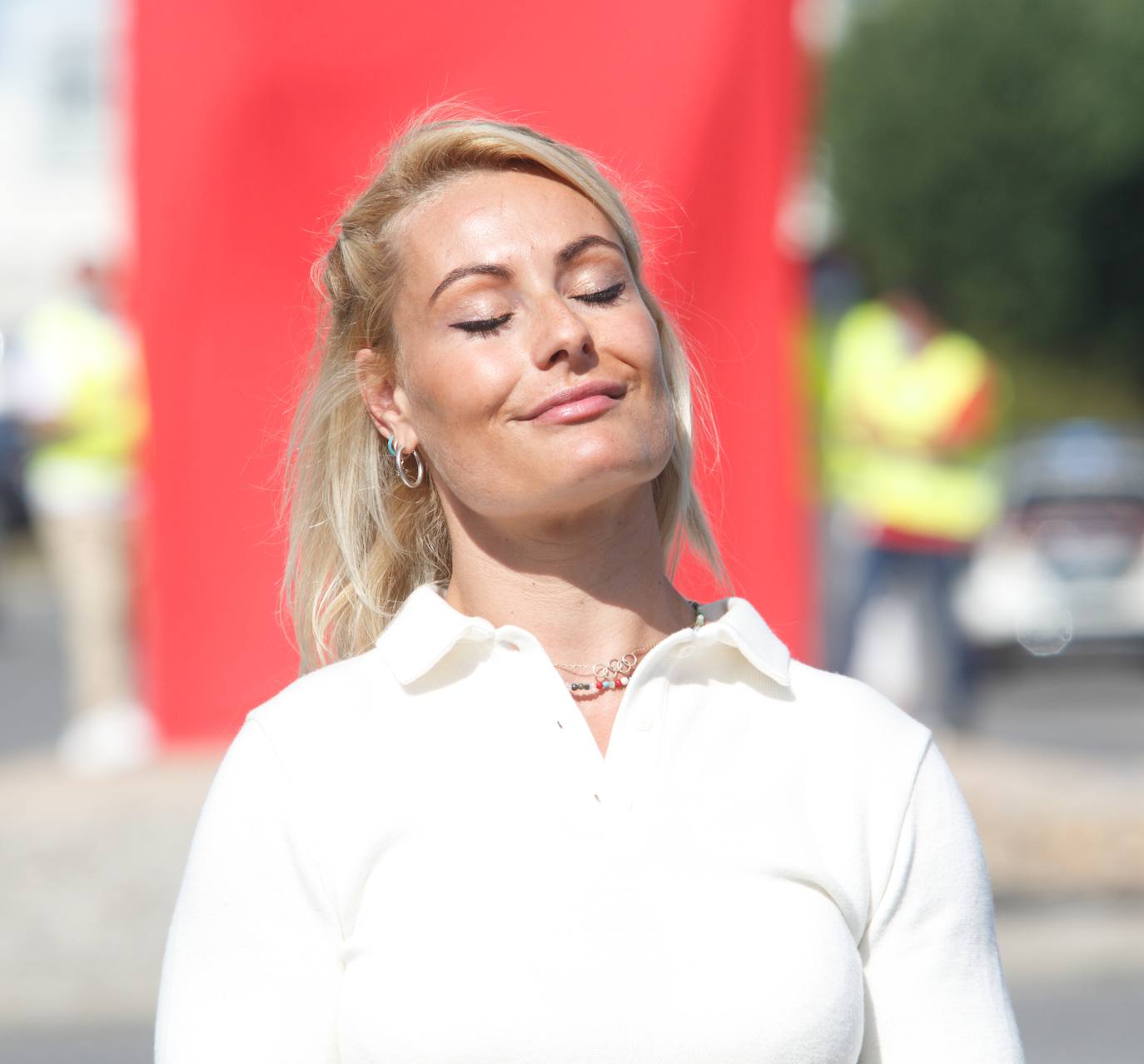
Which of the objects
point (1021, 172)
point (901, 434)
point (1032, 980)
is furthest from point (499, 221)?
point (1021, 172)

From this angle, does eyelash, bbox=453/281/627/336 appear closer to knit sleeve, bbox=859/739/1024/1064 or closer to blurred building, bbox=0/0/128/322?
knit sleeve, bbox=859/739/1024/1064

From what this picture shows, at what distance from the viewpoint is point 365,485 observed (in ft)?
7.06

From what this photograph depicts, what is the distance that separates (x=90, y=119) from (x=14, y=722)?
15993 millimetres

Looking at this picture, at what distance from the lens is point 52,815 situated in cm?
544

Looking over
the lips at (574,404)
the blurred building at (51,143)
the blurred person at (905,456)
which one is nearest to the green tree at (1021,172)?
the blurred building at (51,143)

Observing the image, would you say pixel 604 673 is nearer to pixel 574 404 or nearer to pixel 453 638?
pixel 453 638

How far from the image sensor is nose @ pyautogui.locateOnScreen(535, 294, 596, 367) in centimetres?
187

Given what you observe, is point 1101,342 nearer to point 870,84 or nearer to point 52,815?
point 870,84

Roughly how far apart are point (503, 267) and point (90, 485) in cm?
577

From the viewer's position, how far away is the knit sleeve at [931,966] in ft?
5.90

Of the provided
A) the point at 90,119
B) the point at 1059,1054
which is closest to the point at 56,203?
the point at 90,119

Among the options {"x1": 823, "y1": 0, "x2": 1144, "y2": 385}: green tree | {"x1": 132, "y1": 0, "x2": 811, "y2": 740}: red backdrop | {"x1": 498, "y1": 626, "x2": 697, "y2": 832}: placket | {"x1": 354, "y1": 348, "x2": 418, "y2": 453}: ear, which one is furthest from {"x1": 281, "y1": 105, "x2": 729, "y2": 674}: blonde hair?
{"x1": 823, "y1": 0, "x2": 1144, "y2": 385}: green tree

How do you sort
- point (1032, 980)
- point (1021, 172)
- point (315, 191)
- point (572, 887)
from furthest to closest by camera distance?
point (1021, 172)
point (315, 191)
point (1032, 980)
point (572, 887)

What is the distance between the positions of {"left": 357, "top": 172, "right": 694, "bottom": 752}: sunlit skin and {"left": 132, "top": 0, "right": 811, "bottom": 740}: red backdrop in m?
3.19
